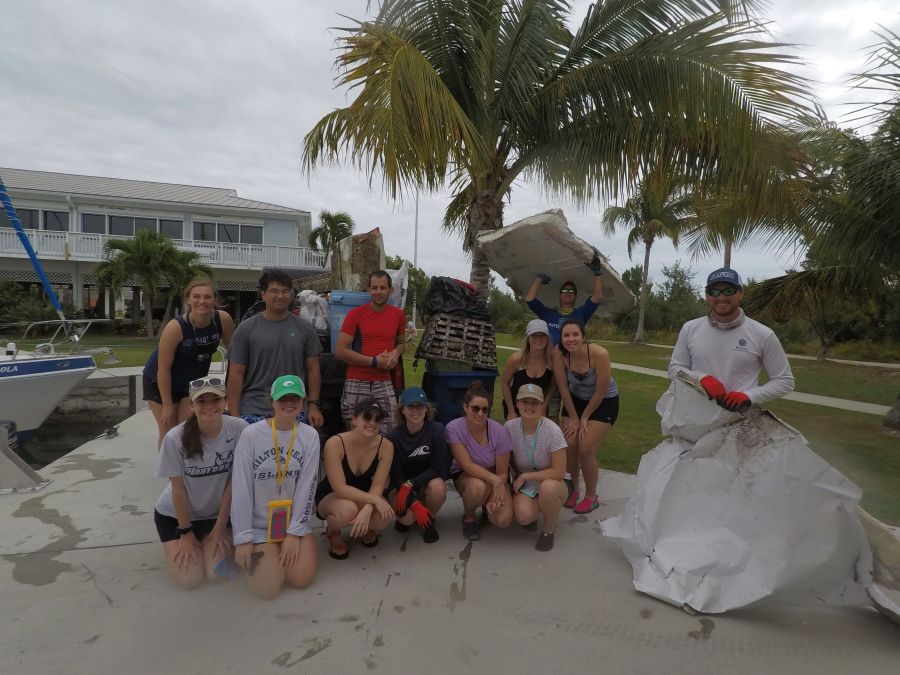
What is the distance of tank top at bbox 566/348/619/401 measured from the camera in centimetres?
405

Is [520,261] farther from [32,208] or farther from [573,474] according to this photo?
[32,208]

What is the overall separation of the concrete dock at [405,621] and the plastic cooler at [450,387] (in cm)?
143

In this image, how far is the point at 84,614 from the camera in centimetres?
265

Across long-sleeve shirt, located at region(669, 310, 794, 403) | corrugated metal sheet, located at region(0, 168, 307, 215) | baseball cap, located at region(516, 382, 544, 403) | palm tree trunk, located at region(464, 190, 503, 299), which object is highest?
corrugated metal sheet, located at region(0, 168, 307, 215)

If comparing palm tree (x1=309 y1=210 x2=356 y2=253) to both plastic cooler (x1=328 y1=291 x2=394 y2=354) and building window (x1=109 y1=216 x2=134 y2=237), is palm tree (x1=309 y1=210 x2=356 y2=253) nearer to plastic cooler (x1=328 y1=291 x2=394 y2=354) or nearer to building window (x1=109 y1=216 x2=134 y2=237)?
building window (x1=109 y1=216 x2=134 y2=237)

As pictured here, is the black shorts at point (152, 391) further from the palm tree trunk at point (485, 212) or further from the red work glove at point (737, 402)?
the red work glove at point (737, 402)

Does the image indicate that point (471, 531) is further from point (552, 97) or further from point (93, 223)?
point (93, 223)

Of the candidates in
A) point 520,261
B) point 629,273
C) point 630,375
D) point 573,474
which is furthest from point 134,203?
point 629,273

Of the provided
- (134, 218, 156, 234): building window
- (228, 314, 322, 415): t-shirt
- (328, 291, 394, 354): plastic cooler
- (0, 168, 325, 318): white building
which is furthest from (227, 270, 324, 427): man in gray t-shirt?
(134, 218, 156, 234): building window

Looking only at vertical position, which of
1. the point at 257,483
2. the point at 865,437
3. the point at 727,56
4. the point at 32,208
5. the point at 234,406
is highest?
the point at 32,208

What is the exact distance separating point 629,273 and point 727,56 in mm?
39422

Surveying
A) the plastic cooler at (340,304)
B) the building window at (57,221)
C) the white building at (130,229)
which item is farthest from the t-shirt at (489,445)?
the building window at (57,221)

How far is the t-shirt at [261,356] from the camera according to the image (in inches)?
143

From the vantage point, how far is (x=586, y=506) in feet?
13.4
